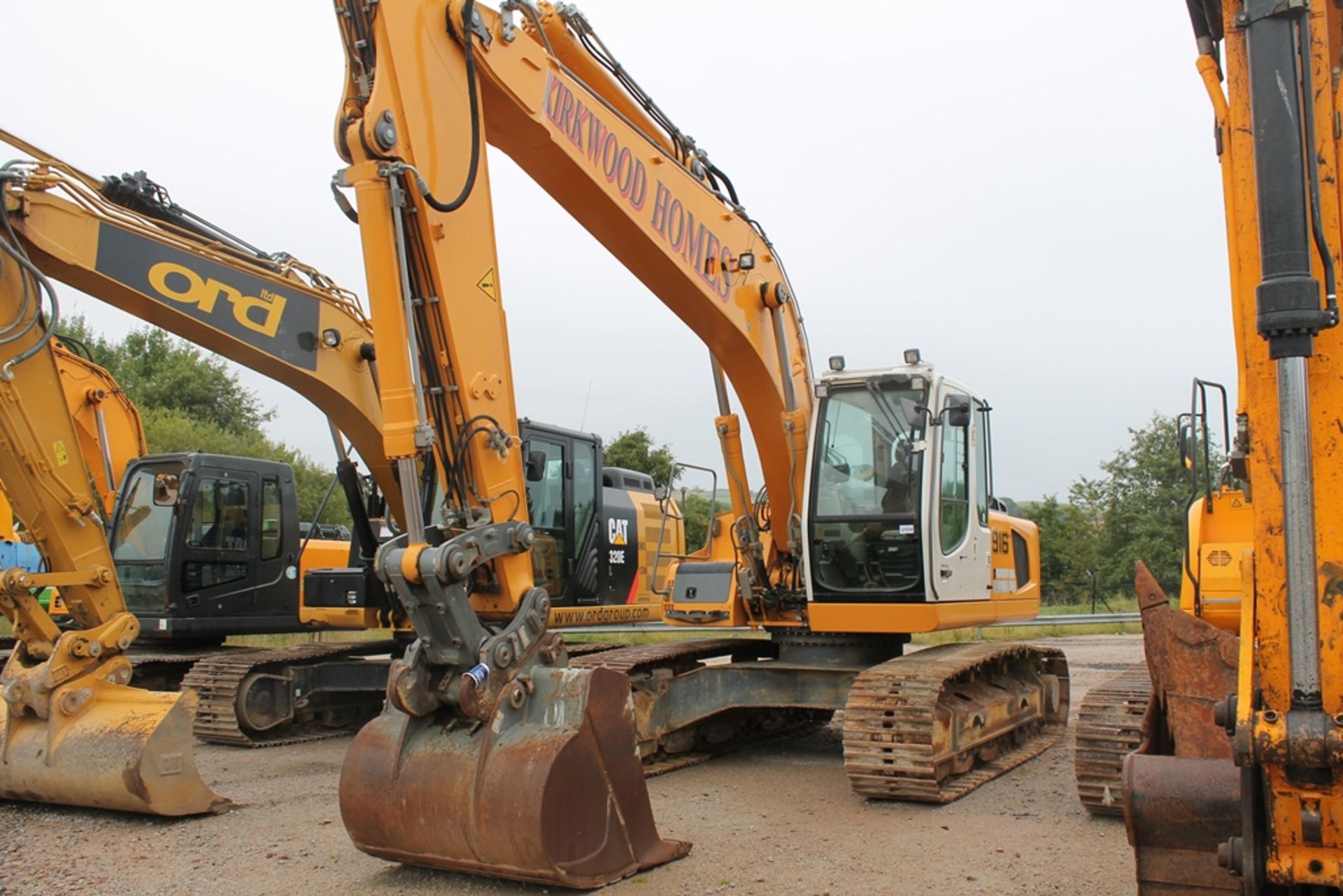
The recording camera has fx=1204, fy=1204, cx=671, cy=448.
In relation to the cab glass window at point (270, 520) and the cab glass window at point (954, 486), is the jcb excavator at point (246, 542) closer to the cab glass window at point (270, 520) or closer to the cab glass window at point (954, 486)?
the cab glass window at point (270, 520)

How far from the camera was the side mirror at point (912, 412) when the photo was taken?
7.84 m

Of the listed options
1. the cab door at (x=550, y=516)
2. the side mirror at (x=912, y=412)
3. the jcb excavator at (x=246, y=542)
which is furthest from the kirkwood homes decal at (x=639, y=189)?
the cab door at (x=550, y=516)

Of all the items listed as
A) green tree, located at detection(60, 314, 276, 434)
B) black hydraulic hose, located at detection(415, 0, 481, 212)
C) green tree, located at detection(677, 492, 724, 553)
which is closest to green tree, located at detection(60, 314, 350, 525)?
green tree, located at detection(60, 314, 276, 434)

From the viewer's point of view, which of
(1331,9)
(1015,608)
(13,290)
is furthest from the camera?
(1015,608)

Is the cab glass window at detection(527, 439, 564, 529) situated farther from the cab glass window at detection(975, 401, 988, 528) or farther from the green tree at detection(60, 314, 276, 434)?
the green tree at detection(60, 314, 276, 434)

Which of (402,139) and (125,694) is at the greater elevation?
(402,139)

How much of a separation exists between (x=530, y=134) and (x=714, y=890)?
3.88 meters

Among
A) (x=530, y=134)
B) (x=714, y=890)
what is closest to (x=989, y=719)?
(x=714, y=890)

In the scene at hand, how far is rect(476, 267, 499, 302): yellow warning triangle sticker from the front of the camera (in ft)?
19.3

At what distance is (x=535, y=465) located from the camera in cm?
867

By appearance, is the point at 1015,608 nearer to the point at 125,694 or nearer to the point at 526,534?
the point at 526,534

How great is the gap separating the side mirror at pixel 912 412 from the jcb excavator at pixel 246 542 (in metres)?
2.31

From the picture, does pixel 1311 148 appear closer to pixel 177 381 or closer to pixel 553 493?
pixel 553 493

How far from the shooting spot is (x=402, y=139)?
5.49 meters
